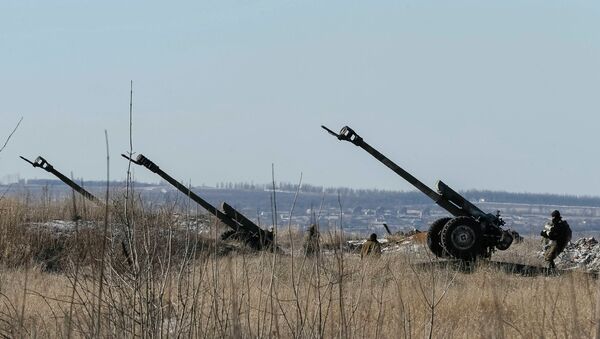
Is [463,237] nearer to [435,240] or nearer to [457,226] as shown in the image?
[457,226]

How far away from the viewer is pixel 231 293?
824 cm

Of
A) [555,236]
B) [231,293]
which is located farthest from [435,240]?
[231,293]

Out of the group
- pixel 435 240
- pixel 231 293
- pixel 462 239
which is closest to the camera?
pixel 231 293

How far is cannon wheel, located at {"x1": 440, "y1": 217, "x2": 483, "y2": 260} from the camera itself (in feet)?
70.9

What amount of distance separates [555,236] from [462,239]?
160 centimetres

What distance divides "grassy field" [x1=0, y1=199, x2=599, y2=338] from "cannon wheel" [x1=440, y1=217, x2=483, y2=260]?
2.08ft

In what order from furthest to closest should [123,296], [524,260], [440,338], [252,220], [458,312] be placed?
[252,220]
[524,260]
[458,312]
[440,338]
[123,296]

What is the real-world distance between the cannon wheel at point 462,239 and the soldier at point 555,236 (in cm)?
120

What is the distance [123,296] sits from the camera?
30.7 feet

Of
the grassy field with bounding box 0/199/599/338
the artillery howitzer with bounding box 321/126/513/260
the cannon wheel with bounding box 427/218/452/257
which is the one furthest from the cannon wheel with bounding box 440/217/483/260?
the grassy field with bounding box 0/199/599/338

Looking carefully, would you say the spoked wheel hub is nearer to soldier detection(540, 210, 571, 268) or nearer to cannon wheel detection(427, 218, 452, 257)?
cannon wheel detection(427, 218, 452, 257)

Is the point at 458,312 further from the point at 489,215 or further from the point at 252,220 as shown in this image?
the point at 252,220

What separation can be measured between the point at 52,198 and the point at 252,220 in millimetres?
4532

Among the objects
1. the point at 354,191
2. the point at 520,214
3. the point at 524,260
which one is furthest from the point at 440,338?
the point at 354,191
